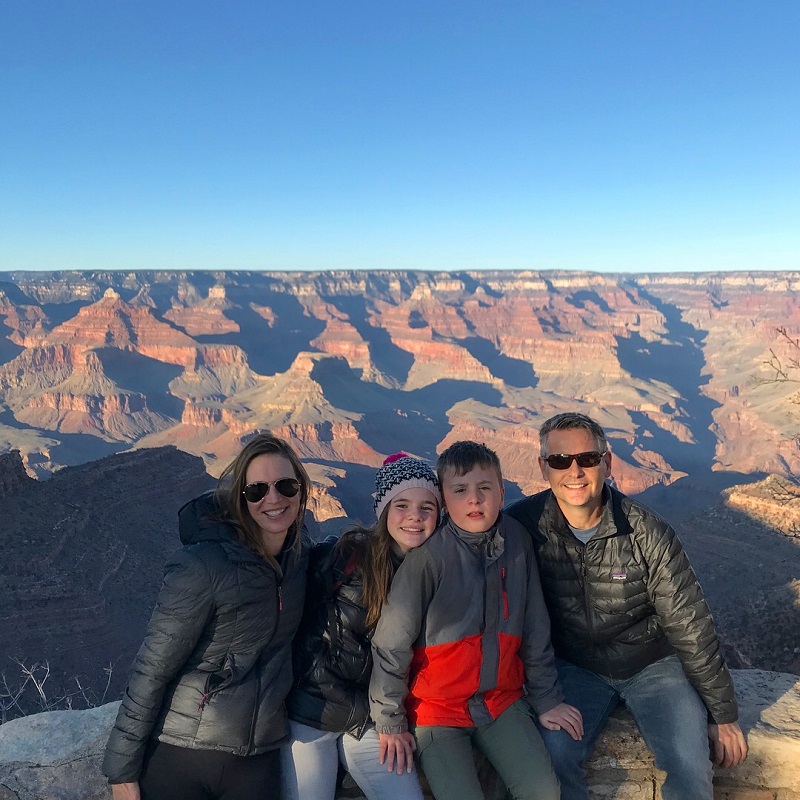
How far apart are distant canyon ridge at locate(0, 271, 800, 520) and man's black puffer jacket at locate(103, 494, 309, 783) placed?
1921 inches

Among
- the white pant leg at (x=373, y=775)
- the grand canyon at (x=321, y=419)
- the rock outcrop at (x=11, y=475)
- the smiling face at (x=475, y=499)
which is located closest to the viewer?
the white pant leg at (x=373, y=775)

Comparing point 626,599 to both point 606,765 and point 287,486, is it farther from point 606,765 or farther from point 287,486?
point 287,486

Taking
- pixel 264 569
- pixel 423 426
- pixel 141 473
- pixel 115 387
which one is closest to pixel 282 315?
pixel 115 387

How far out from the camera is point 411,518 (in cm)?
379

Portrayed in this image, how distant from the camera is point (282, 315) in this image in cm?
18675

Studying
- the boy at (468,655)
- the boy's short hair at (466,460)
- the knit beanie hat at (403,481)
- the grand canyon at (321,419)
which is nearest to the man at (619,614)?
the boy at (468,655)

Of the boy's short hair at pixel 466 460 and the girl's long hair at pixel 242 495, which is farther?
the boy's short hair at pixel 466 460

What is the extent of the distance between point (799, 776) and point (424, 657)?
2.75 metres

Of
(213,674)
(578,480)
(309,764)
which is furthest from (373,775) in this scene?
(578,480)

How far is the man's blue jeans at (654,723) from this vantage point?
11.9ft

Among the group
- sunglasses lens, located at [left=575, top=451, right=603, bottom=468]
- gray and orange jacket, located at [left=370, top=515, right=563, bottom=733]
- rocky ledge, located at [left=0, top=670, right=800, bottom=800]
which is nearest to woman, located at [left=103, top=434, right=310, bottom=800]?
rocky ledge, located at [left=0, top=670, right=800, bottom=800]

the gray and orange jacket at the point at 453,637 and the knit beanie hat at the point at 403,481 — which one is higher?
the knit beanie hat at the point at 403,481

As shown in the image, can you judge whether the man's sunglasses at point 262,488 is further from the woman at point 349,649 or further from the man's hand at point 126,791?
the man's hand at point 126,791

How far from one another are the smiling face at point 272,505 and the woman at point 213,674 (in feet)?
0.05
